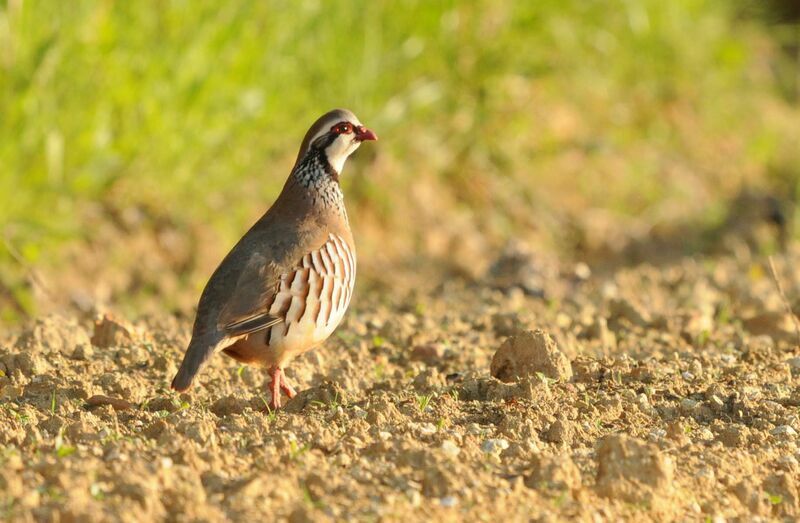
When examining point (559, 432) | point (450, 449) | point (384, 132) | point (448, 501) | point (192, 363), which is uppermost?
point (384, 132)

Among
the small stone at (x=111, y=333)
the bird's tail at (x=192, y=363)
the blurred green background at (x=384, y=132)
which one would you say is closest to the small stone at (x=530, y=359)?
the bird's tail at (x=192, y=363)

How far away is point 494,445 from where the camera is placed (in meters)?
4.07

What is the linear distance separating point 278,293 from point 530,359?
95cm

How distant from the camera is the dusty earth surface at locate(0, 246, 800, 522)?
3.54 metres

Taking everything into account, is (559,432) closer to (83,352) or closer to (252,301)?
(252,301)

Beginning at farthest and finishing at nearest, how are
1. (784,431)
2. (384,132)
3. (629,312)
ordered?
(384,132) → (629,312) → (784,431)

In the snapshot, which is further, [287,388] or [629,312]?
[629,312]

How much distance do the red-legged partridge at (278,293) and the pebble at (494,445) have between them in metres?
0.97

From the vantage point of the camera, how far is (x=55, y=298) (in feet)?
23.2

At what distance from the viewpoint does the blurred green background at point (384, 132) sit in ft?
23.3

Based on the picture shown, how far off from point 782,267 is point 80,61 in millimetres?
4225

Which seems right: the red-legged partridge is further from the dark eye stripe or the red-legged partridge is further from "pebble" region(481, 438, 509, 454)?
"pebble" region(481, 438, 509, 454)

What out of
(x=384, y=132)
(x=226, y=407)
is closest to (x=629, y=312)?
(x=226, y=407)

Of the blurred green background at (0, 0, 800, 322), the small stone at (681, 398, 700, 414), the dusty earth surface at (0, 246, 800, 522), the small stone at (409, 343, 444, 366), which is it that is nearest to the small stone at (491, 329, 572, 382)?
the dusty earth surface at (0, 246, 800, 522)
